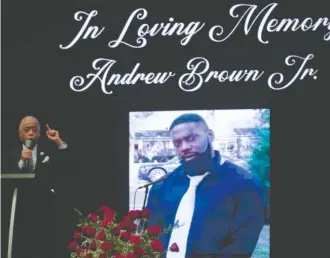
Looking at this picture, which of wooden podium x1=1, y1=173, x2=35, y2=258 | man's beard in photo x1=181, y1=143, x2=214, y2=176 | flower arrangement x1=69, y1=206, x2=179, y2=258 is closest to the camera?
flower arrangement x1=69, y1=206, x2=179, y2=258

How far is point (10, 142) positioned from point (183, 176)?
149cm

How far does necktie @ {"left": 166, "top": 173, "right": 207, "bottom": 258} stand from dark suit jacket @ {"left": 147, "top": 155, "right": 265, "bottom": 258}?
3 cm

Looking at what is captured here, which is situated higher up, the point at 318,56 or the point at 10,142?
the point at 318,56

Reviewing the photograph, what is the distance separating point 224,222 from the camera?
18.9 feet

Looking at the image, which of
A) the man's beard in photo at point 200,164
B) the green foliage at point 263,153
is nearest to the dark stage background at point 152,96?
the green foliage at point 263,153

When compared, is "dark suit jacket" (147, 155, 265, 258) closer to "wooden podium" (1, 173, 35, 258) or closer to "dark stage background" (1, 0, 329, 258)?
"dark stage background" (1, 0, 329, 258)

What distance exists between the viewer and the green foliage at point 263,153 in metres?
5.72

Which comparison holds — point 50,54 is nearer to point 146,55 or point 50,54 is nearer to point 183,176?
point 146,55

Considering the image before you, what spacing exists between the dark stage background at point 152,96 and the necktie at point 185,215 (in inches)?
17.8

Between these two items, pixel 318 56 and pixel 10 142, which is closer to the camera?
pixel 318 56

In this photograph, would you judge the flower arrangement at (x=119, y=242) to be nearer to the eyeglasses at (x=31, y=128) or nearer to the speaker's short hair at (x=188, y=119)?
the speaker's short hair at (x=188, y=119)

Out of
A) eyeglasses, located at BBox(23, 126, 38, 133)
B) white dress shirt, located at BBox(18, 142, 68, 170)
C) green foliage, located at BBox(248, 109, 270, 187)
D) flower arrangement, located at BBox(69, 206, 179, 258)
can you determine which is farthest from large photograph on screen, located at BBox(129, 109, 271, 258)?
flower arrangement, located at BBox(69, 206, 179, 258)

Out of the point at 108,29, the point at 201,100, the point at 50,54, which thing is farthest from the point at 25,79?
the point at 201,100

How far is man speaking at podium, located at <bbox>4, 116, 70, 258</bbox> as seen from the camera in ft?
19.5
